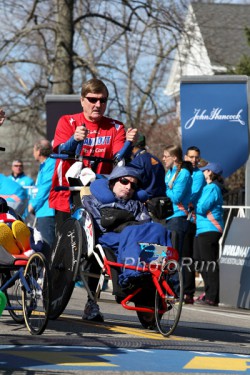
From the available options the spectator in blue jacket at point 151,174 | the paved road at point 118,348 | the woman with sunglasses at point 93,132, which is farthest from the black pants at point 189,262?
the woman with sunglasses at point 93,132

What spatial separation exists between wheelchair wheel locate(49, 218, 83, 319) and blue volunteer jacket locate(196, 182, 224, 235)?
210 inches

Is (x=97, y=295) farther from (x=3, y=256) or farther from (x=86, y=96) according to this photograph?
(x=86, y=96)

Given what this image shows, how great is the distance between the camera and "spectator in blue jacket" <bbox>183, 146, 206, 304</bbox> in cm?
1504

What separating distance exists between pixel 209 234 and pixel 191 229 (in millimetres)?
244

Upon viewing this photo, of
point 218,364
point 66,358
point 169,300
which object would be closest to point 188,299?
point 169,300

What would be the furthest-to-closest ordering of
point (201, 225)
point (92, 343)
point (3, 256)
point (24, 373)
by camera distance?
1. point (201, 225)
2. point (3, 256)
3. point (92, 343)
4. point (24, 373)

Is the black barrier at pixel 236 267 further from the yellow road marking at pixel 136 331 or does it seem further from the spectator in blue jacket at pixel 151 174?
the yellow road marking at pixel 136 331

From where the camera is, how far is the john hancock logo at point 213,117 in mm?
16297

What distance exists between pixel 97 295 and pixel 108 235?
1.81ft

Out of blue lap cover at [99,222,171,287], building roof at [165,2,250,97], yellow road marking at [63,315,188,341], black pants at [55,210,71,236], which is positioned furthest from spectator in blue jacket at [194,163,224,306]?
building roof at [165,2,250,97]

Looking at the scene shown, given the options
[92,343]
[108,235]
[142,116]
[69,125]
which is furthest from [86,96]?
[142,116]

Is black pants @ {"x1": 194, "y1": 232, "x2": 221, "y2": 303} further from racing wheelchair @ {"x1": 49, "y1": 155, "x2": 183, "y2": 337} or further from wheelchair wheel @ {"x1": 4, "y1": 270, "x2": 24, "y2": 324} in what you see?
wheelchair wheel @ {"x1": 4, "y1": 270, "x2": 24, "y2": 324}

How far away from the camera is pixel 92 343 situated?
8352 millimetres

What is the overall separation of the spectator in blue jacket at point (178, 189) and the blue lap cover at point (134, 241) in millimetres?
5080
